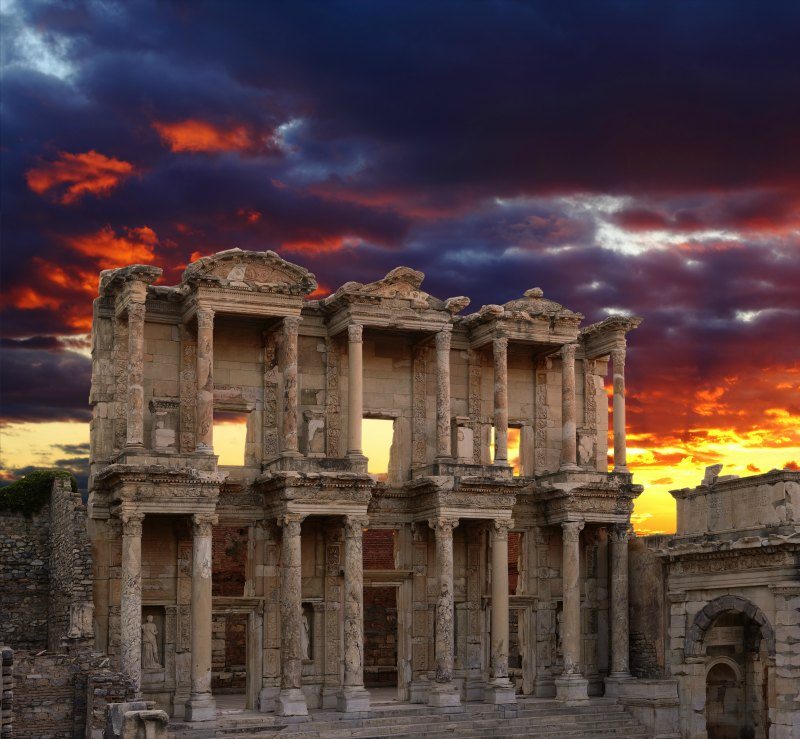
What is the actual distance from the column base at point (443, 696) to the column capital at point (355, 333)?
26.6 ft

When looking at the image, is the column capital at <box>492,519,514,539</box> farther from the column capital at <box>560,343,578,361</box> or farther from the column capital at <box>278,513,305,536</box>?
the column capital at <box>278,513,305,536</box>

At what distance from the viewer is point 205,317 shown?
3055cm

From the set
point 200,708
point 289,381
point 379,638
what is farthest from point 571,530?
point 200,708

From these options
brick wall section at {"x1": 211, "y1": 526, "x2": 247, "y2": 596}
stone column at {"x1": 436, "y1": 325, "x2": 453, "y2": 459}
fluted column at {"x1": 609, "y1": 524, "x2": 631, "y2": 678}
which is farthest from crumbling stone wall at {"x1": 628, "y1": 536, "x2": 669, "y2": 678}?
brick wall section at {"x1": 211, "y1": 526, "x2": 247, "y2": 596}

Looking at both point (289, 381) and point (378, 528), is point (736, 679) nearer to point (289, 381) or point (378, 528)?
point (378, 528)

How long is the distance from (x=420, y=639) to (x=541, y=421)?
6.51 m

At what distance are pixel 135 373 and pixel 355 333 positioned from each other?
525 centimetres

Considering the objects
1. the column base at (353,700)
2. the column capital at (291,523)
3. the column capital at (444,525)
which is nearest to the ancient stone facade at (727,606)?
the column capital at (444,525)

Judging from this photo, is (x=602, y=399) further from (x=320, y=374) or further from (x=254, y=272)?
(x=254, y=272)

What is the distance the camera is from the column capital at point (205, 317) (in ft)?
100

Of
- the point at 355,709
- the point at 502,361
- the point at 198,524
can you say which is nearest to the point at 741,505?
the point at 502,361

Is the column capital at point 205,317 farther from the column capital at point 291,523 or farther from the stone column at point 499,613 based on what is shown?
the stone column at point 499,613

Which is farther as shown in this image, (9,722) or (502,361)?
(502,361)

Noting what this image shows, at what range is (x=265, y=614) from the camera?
104ft
